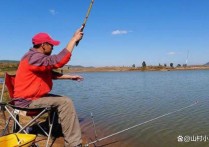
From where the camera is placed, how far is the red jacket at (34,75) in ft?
16.5

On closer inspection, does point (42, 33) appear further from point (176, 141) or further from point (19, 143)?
point (176, 141)

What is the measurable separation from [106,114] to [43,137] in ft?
19.8

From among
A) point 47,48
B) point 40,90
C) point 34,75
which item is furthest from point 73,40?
point 40,90

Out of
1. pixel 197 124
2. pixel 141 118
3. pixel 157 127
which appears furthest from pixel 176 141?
pixel 141 118

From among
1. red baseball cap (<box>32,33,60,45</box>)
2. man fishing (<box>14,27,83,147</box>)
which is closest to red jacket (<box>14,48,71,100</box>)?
man fishing (<box>14,27,83,147</box>)

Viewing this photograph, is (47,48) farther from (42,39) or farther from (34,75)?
(34,75)

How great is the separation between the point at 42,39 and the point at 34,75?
698 mm

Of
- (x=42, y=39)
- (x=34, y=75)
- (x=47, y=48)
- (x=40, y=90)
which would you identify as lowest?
(x=40, y=90)

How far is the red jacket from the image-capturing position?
5.02 m

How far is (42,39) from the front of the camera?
538 cm

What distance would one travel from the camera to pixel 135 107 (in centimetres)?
1472

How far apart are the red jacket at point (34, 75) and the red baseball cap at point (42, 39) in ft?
0.58

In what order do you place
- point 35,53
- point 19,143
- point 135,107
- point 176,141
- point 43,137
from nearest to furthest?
point 19,143 → point 35,53 → point 43,137 → point 176,141 → point 135,107

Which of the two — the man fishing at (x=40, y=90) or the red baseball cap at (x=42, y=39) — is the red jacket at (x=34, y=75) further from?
the red baseball cap at (x=42, y=39)
